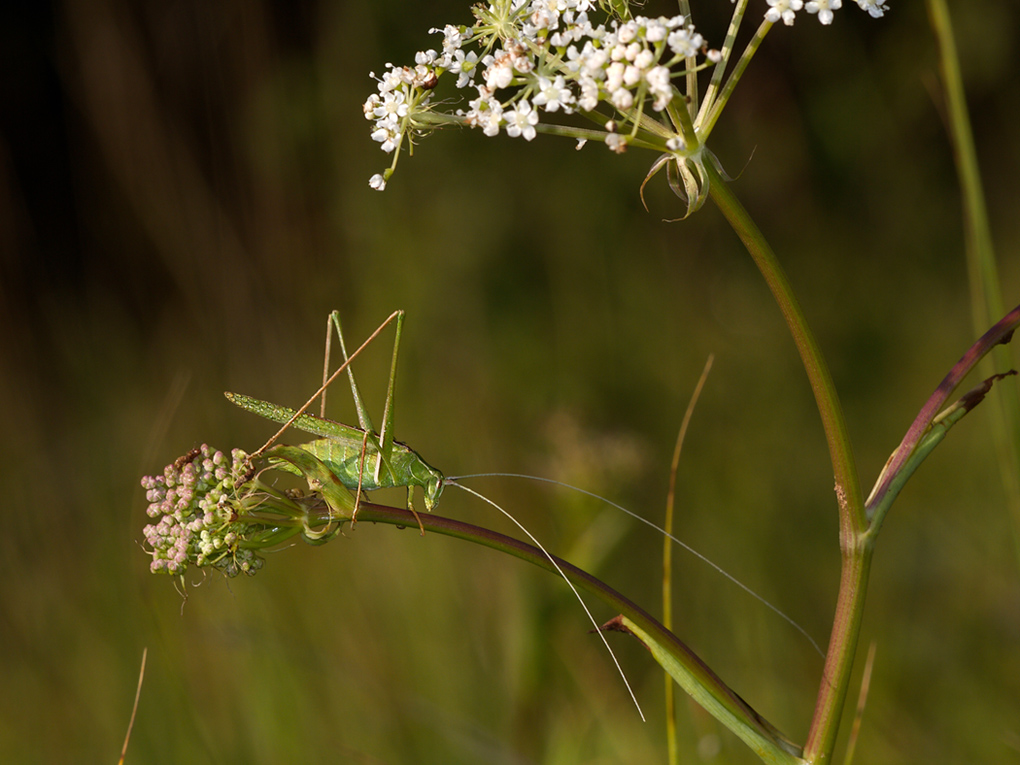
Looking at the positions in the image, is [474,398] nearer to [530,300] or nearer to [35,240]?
[530,300]

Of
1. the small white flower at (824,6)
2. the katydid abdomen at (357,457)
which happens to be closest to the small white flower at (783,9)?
the small white flower at (824,6)

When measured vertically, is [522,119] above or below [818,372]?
above

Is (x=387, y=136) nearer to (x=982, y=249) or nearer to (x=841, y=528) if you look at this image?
(x=841, y=528)

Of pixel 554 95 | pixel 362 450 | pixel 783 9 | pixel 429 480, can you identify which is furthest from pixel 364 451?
pixel 783 9

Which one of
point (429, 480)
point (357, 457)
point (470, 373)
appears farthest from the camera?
point (470, 373)

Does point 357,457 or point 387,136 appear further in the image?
point 357,457

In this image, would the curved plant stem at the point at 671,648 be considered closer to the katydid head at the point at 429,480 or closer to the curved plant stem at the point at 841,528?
the curved plant stem at the point at 841,528
